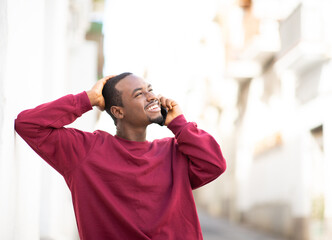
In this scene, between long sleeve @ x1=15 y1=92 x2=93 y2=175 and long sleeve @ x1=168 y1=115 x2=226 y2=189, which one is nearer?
long sleeve @ x1=15 y1=92 x2=93 y2=175

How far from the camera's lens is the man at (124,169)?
2.90m

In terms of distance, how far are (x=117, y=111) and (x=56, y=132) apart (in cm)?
47

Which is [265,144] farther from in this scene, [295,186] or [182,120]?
[182,120]

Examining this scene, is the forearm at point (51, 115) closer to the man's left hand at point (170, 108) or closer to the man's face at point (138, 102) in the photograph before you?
the man's face at point (138, 102)

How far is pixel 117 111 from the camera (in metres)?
3.26

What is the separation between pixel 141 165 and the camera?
9.96 ft

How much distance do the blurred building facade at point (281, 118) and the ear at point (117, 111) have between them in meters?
7.66

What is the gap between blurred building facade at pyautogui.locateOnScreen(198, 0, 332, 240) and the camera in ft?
36.8

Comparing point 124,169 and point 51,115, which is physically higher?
point 51,115

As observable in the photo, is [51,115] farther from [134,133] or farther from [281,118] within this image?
[281,118]

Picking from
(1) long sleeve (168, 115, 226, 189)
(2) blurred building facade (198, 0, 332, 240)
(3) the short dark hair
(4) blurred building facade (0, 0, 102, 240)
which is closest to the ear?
(3) the short dark hair

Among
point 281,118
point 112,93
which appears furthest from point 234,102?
point 112,93

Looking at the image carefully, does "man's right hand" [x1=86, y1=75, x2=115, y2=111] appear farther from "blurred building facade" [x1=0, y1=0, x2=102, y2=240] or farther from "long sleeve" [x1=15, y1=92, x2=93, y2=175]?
"blurred building facade" [x1=0, y1=0, x2=102, y2=240]

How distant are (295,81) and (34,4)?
9735 mm
